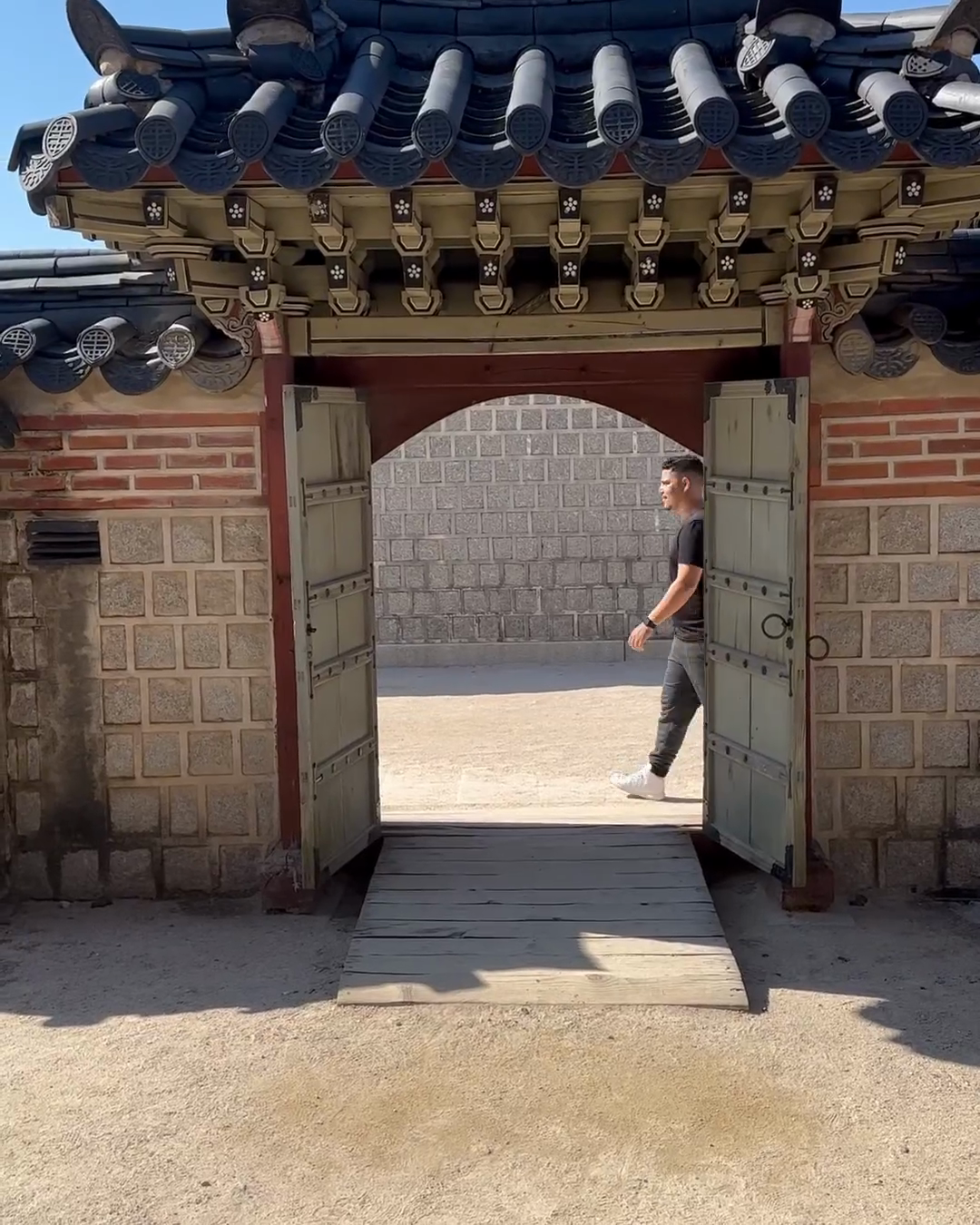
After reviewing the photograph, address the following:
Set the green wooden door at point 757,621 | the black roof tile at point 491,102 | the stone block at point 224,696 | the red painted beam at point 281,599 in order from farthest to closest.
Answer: the stone block at point 224,696 → the red painted beam at point 281,599 → the green wooden door at point 757,621 → the black roof tile at point 491,102

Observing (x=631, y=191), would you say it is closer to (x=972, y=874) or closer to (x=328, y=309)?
(x=328, y=309)

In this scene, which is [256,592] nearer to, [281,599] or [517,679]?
[281,599]

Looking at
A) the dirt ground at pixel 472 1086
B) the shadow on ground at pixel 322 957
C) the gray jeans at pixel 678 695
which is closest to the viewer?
the dirt ground at pixel 472 1086

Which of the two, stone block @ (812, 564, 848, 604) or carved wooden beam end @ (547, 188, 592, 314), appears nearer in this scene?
carved wooden beam end @ (547, 188, 592, 314)

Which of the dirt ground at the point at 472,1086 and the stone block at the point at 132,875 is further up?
the stone block at the point at 132,875

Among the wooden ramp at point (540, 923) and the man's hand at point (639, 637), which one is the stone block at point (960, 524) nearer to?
the man's hand at point (639, 637)

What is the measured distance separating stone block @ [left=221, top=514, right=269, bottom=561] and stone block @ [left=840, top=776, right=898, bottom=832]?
258cm

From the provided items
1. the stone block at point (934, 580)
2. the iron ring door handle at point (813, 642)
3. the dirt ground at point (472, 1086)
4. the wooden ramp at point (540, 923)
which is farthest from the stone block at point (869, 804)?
the stone block at point (934, 580)

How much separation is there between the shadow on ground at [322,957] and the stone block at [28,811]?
13.0 inches

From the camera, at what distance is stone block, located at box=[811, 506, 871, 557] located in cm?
497

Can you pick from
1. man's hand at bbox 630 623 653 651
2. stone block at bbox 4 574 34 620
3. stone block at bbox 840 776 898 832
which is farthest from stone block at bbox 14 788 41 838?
stone block at bbox 840 776 898 832

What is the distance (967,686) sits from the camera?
5027mm

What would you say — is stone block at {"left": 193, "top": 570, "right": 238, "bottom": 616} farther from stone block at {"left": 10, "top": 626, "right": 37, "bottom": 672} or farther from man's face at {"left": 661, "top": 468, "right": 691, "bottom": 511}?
man's face at {"left": 661, "top": 468, "right": 691, "bottom": 511}

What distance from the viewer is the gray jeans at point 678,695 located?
239 inches
